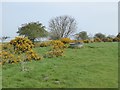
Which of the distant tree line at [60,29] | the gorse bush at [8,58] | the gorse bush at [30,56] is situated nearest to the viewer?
the gorse bush at [8,58]

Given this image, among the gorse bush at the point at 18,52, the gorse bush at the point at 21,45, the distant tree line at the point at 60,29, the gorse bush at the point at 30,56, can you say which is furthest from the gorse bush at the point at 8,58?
the distant tree line at the point at 60,29

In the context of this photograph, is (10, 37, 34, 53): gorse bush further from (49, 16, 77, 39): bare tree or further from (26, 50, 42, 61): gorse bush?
(49, 16, 77, 39): bare tree

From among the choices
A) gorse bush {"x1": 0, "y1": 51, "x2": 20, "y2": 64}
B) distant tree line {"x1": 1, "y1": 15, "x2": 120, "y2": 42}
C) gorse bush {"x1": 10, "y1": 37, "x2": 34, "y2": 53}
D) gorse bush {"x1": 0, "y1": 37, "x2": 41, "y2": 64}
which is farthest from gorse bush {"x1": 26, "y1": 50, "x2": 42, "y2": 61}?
distant tree line {"x1": 1, "y1": 15, "x2": 120, "y2": 42}

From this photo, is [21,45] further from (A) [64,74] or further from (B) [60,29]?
(B) [60,29]

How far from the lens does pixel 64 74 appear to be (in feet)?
29.8

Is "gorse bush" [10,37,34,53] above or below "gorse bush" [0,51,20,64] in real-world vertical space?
above

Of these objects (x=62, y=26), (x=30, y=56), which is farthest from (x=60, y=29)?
(x=30, y=56)

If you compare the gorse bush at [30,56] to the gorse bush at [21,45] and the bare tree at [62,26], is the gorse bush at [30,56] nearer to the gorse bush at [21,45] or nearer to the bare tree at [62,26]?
the gorse bush at [21,45]

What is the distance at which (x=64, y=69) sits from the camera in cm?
988

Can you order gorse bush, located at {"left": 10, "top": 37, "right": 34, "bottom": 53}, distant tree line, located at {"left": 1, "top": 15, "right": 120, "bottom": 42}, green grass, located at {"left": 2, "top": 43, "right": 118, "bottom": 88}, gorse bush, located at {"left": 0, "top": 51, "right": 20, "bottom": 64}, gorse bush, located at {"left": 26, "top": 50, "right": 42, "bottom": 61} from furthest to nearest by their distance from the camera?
distant tree line, located at {"left": 1, "top": 15, "right": 120, "bottom": 42}, gorse bush, located at {"left": 26, "top": 50, "right": 42, "bottom": 61}, gorse bush, located at {"left": 10, "top": 37, "right": 34, "bottom": 53}, gorse bush, located at {"left": 0, "top": 51, "right": 20, "bottom": 64}, green grass, located at {"left": 2, "top": 43, "right": 118, "bottom": 88}

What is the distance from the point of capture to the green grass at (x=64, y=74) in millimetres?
7992

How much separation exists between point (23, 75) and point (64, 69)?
64.8 inches

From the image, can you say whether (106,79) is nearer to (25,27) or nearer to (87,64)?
(87,64)

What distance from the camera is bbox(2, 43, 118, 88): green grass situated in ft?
26.2
